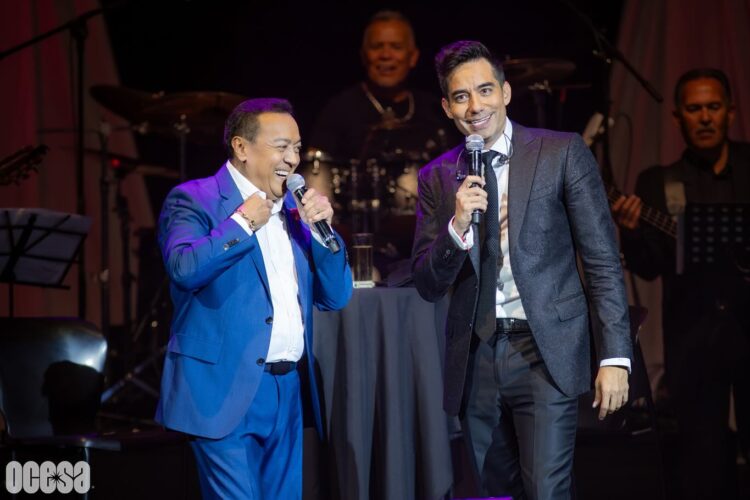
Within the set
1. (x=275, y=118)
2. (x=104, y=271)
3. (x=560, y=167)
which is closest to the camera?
(x=560, y=167)

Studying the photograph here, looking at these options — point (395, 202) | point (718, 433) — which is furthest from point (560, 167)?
point (395, 202)

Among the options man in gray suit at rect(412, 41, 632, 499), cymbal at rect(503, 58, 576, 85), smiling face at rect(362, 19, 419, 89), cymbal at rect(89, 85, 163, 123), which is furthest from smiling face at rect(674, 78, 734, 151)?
cymbal at rect(89, 85, 163, 123)

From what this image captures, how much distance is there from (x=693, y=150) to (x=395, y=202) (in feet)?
6.78

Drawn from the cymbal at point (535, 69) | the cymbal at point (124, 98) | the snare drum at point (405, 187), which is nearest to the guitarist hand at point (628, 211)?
the cymbal at point (535, 69)

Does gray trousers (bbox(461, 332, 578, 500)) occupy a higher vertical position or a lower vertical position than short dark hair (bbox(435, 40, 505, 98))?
lower

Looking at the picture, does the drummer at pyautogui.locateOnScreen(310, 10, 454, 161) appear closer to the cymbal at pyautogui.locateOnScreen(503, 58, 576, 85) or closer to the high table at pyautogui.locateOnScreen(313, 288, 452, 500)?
the cymbal at pyautogui.locateOnScreen(503, 58, 576, 85)

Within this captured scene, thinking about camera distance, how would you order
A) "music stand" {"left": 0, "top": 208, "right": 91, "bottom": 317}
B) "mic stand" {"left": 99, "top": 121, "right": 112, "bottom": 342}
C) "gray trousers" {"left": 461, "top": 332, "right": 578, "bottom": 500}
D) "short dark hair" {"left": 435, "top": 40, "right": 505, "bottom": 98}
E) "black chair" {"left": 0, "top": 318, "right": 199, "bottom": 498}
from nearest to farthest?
"gray trousers" {"left": 461, "top": 332, "right": 578, "bottom": 500}
"short dark hair" {"left": 435, "top": 40, "right": 505, "bottom": 98}
"black chair" {"left": 0, "top": 318, "right": 199, "bottom": 498}
"music stand" {"left": 0, "top": 208, "right": 91, "bottom": 317}
"mic stand" {"left": 99, "top": 121, "right": 112, "bottom": 342}

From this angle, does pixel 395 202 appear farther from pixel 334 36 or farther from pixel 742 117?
pixel 742 117

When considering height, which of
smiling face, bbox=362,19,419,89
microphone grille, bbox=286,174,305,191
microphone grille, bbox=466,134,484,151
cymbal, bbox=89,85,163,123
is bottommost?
microphone grille, bbox=286,174,305,191

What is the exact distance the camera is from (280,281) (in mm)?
3268

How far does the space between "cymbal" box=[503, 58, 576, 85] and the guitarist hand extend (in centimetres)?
106

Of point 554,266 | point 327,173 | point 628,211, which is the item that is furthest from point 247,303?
point 327,173

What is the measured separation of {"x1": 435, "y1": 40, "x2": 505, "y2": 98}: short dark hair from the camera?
124 inches

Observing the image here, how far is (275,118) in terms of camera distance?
3.29 m
